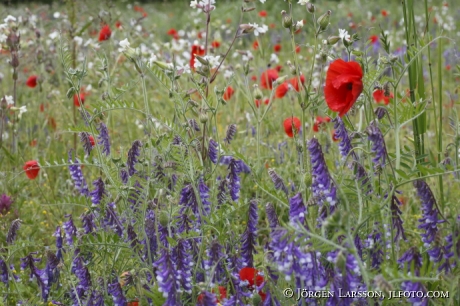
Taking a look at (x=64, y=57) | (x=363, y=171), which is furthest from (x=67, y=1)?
(x=363, y=171)

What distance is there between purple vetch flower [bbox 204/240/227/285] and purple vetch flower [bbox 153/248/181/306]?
0.09 meters

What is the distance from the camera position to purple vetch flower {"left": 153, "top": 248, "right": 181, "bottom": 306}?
141 centimetres

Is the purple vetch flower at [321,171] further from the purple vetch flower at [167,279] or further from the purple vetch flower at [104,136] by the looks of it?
the purple vetch flower at [104,136]

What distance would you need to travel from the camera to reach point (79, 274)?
5.51 feet

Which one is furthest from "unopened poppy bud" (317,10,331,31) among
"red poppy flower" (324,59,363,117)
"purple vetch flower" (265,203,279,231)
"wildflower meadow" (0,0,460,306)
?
"purple vetch flower" (265,203,279,231)

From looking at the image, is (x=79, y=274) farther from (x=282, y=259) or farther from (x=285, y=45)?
(x=285, y=45)

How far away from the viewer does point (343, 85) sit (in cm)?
142

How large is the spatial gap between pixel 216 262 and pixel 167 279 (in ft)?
0.36

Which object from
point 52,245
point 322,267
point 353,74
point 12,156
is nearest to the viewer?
point 353,74

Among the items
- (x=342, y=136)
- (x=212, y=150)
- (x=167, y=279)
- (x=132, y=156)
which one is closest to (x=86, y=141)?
(x=132, y=156)

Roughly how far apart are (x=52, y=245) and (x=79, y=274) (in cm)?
70

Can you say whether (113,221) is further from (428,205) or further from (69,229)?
(428,205)

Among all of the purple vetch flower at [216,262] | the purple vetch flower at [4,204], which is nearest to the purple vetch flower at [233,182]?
the purple vetch flower at [216,262]

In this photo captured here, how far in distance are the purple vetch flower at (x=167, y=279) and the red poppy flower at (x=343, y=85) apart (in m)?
0.48
